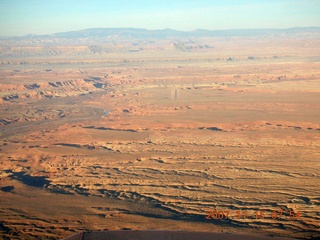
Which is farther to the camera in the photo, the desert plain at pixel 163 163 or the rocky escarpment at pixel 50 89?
the rocky escarpment at pixel 50 89

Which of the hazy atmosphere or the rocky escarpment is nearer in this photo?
the hazy atmosphere

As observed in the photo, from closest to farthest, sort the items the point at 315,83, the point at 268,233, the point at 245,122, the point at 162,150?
the point at 268,233 → the point at 162,150 → the point at 245,122 → the point at 315,83

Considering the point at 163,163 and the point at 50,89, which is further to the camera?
the point at 50,89

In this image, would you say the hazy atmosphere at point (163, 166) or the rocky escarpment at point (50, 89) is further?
the rocky escarpment at point (50, 89)

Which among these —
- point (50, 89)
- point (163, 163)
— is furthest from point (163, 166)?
point (50, 89)

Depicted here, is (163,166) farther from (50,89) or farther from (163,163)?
(50,89)

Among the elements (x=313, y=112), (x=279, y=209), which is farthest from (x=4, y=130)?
(x=313, y=112)

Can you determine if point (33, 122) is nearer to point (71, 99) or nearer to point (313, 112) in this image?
point (71, 99)

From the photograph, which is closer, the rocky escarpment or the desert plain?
the desert plain
